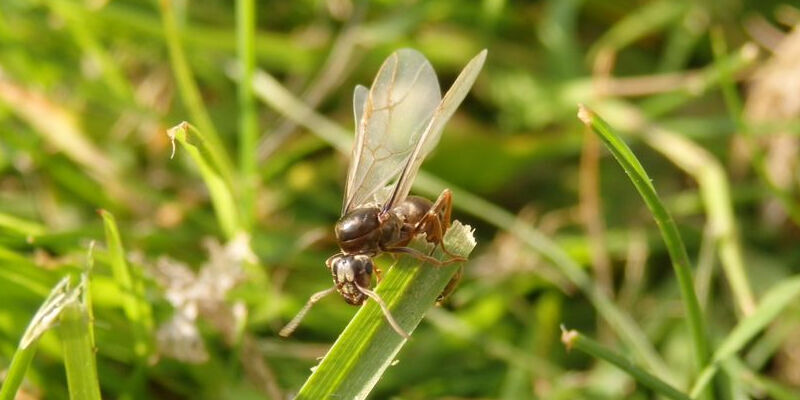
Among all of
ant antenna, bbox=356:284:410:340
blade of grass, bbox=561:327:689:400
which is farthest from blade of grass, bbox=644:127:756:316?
ant antenna, bbox=356:284:410:340

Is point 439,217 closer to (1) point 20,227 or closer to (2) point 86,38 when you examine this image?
(1) point 20,227

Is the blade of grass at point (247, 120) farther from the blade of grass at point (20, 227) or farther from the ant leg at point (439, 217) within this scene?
the ant leg at point (439, 217)

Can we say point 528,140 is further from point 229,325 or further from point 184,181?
point 229,325

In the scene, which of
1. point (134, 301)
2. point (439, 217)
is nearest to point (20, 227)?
point (134, 301)

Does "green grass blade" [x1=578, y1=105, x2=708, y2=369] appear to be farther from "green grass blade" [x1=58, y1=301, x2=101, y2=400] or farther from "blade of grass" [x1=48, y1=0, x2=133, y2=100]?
"blade of grass" [x1=48, y1=0, x2=133, y2=100]

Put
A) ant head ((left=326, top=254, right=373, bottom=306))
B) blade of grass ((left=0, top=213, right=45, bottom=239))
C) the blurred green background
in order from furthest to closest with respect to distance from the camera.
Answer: the blurred green background → blade of grass ((left=0, top=213, right=45, bottom=239)) → ant head ((left=326, top=254, right=373, bottom=306))
